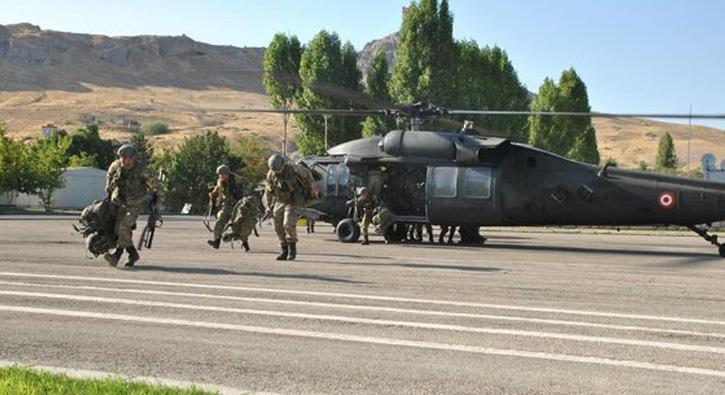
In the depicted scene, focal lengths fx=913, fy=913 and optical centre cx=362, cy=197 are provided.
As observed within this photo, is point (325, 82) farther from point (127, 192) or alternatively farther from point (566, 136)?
point (127, 192)

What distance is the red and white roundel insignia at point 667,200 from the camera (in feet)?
60.4

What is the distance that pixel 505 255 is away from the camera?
18.2 m

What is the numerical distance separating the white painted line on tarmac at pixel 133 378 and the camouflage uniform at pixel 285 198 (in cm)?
957

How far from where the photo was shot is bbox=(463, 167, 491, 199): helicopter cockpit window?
2034 centimetres

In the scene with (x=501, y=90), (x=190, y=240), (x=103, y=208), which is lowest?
(x=190, y=240)

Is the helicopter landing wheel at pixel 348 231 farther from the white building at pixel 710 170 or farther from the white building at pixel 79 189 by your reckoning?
the white building at pixel 79 189

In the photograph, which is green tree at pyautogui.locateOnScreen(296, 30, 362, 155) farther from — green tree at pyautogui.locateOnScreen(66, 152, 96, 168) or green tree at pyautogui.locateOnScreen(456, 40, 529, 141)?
green tree at pyautogui.locateOnScreen(66, 152, 96, 168)

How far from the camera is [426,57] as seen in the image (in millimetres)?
59375

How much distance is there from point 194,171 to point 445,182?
5201cm

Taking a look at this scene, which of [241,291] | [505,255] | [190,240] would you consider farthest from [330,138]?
[241,291]

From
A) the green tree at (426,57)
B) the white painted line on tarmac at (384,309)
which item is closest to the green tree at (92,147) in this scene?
the green tree at (426,57)

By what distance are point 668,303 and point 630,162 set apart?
17761 cm

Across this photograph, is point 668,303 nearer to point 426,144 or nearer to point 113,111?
point 426,144

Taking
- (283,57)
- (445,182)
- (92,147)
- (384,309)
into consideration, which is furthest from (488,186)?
(92,147)
